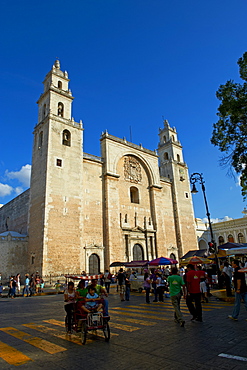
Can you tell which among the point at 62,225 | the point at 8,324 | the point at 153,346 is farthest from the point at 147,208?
the point at 153,346

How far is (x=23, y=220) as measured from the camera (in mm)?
29781

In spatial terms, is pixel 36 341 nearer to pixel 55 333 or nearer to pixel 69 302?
pixel 55 333

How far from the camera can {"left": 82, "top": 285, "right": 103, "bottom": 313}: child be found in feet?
19.1

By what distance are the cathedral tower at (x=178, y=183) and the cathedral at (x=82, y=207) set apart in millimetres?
168

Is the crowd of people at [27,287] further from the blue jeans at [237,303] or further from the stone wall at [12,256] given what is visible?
the blue jeans at [237,303]

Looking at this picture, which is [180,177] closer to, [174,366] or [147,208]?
[147,208]

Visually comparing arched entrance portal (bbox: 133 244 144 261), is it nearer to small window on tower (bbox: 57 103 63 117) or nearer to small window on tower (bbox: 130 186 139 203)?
small window on tower (bbox: 130 186 139 203)

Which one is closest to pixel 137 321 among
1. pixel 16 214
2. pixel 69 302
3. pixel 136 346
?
pixel 69 302

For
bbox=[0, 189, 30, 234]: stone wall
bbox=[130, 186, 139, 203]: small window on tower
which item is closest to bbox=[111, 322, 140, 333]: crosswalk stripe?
bbox=[0, 189, 30, 234]: stone wall

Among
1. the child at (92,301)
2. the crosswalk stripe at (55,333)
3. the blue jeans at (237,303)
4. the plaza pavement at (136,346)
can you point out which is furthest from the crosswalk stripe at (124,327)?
the blue jeans at (237,303)

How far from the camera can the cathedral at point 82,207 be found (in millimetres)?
22750

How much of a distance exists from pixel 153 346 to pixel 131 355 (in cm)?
62

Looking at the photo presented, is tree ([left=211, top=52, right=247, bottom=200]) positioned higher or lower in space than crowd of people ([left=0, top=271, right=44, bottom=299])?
higher

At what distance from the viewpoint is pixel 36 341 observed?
5613mm
